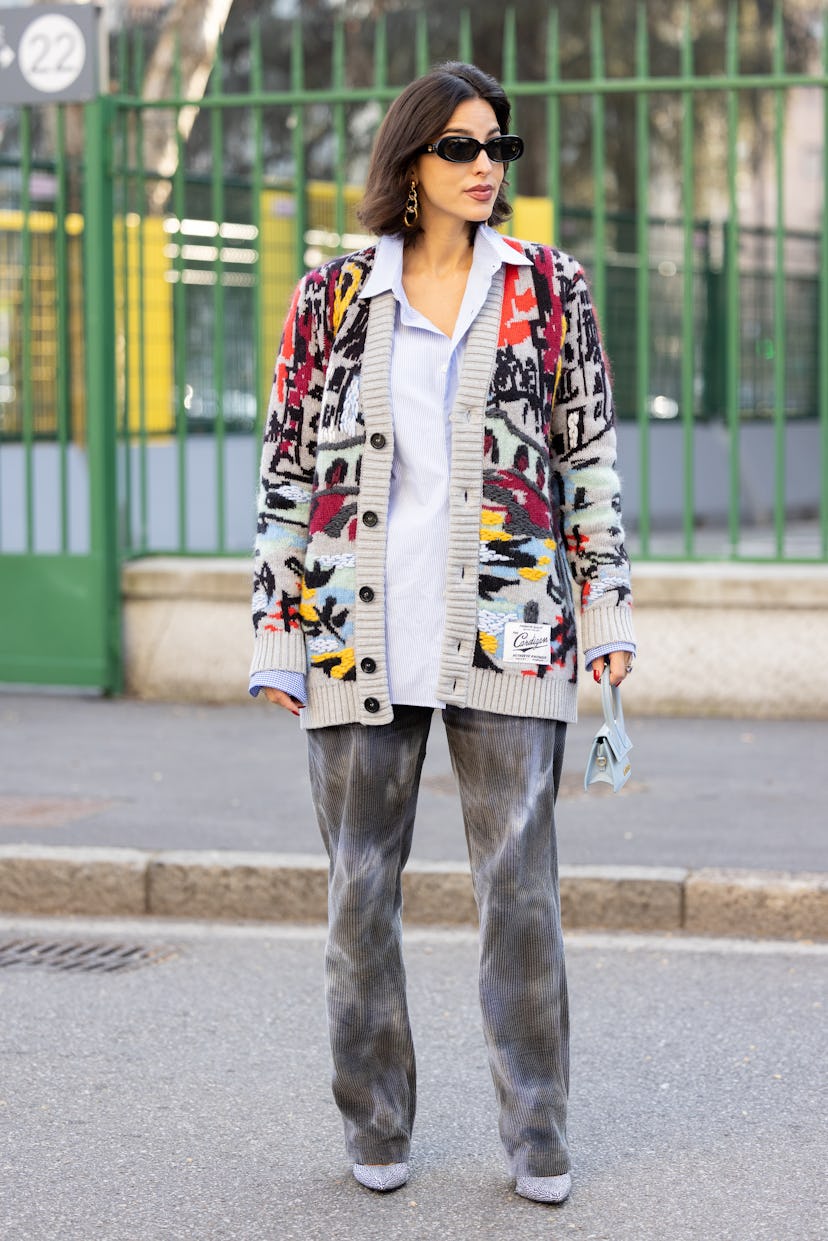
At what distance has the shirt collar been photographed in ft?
11.3

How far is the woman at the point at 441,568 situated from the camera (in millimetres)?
3393

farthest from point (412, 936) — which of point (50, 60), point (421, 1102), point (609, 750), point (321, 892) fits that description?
point (50, 60)

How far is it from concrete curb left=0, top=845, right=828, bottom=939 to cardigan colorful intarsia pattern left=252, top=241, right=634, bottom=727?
2.15 meters

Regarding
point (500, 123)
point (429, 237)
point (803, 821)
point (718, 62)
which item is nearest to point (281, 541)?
point (429, 237)

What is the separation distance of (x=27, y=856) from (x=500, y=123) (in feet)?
10.3

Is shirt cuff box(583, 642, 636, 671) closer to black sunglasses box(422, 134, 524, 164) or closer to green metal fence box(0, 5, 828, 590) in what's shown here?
black sunglasses box(422, 134, 524, 164)

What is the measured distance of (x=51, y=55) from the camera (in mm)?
8656

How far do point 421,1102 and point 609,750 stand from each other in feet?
3.40

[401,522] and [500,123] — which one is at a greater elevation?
[500,123]

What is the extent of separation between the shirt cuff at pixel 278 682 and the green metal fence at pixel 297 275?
484 centimetres

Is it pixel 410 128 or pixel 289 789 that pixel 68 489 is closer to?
pixel 289 789

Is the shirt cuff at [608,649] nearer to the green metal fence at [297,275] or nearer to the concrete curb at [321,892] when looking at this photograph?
the concrete curb at [321,892]

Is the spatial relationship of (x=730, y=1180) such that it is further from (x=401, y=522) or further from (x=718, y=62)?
(x=718, y=62)

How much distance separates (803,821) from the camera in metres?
6.37
